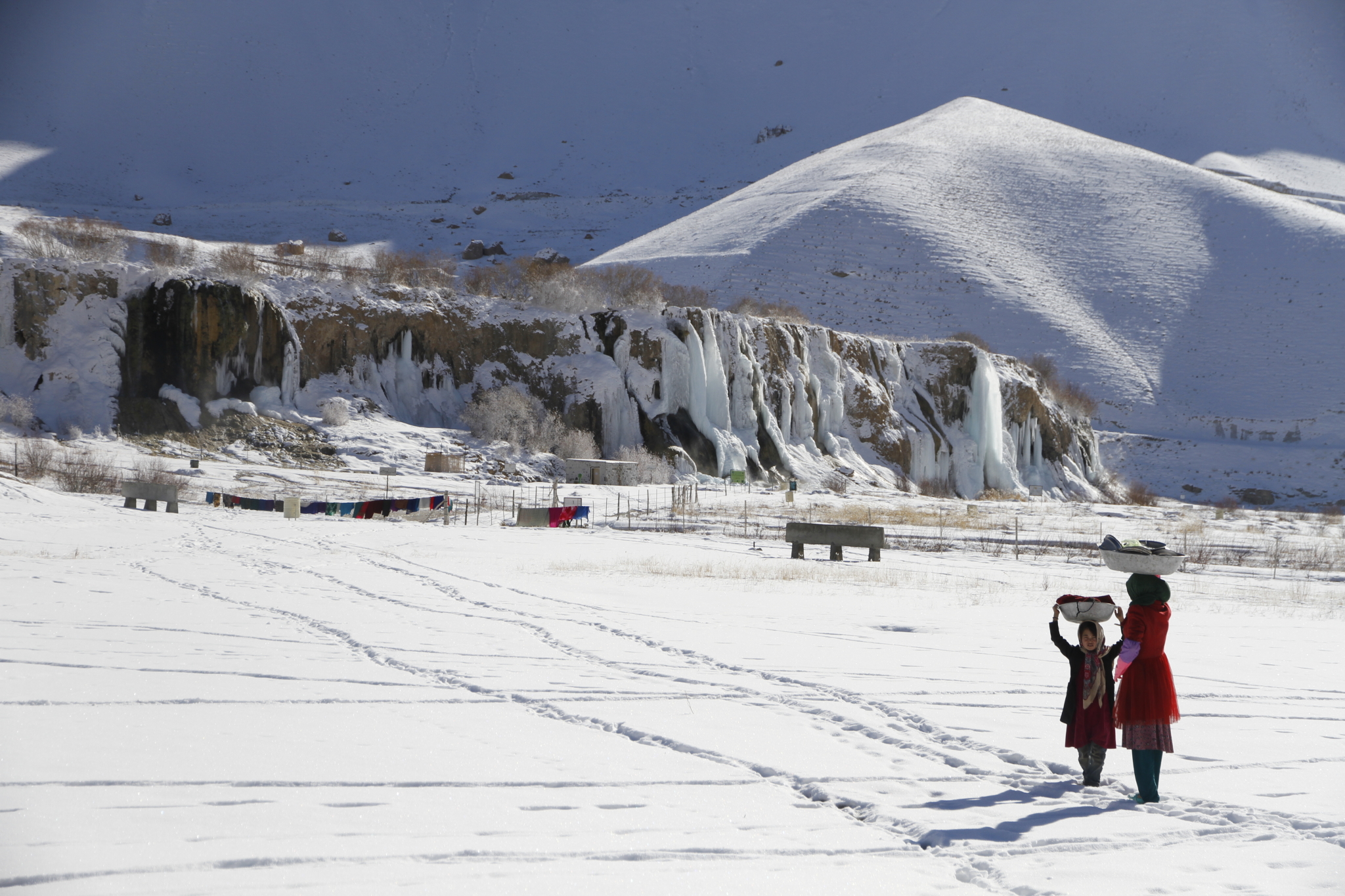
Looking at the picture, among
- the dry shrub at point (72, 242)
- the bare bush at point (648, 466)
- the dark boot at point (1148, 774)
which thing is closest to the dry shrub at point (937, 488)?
the bare bush at point (648, 466)

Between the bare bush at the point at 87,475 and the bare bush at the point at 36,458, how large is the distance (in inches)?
12.1

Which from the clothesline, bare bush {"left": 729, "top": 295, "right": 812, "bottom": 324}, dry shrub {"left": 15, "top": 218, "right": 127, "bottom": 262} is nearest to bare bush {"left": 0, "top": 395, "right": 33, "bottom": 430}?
dry shrub {"left": 15, "top": 218, "right": 127, "bottom": 262}

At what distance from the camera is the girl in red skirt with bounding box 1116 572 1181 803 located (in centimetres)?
553

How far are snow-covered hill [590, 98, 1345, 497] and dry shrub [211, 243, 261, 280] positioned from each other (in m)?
43.9

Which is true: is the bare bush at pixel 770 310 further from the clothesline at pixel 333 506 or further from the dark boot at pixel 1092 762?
the dark boot at pixel 1092 762

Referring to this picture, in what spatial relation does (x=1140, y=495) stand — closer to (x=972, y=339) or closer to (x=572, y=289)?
(x=972, y=339)

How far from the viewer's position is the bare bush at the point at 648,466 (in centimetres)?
4550

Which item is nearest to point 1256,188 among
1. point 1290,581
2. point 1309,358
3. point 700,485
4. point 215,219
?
point 1309,358

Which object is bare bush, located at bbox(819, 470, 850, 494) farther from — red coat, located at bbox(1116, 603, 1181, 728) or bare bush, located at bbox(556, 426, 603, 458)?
red coat, located at bbox(1116, 603, 1181, 728)

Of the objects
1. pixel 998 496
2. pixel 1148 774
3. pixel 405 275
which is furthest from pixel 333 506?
pixel 998 496

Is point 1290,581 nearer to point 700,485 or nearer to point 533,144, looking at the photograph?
point 700,485

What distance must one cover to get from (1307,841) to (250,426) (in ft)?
136

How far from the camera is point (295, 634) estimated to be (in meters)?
9.43

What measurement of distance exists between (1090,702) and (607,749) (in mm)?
2745
